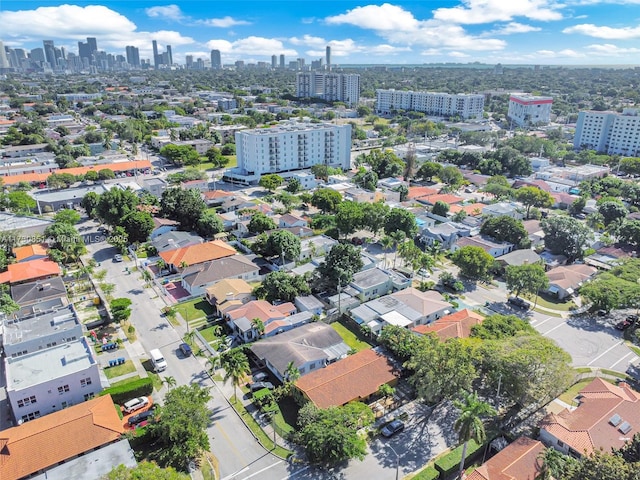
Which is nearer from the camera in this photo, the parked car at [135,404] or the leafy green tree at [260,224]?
the parked car at [135,404]

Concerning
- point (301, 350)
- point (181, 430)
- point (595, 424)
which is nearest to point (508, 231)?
point (595, 424)

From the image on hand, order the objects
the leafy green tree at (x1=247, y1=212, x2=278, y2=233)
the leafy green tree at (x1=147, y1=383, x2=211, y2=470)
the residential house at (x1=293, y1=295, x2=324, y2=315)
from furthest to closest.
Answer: the leafy green tree at (x1=247, y1=212, x2=278, y2=233), the residential house at (x1=293, y1=295, x2=324, y2=315), the leafy green tree at (x1=147, y1=383, x2=211, y2=470)

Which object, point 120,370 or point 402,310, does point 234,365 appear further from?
point 402,310

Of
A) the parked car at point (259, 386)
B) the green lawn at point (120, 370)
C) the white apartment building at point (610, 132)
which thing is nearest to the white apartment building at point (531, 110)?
the white apartment building at point (610, 132)

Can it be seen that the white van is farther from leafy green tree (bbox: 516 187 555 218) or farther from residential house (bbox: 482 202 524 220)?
leafy green tree (bbox: 516 187 555 218)

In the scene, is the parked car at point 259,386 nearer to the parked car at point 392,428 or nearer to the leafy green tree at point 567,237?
the parked car at point 392,428

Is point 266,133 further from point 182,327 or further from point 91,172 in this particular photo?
point 182,327

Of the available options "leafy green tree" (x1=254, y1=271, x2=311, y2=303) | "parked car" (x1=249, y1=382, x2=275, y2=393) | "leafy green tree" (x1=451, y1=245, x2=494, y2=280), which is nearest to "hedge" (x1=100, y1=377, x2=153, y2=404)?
"parked car" (x1=249, y1=382, x2=275, y2=393)
